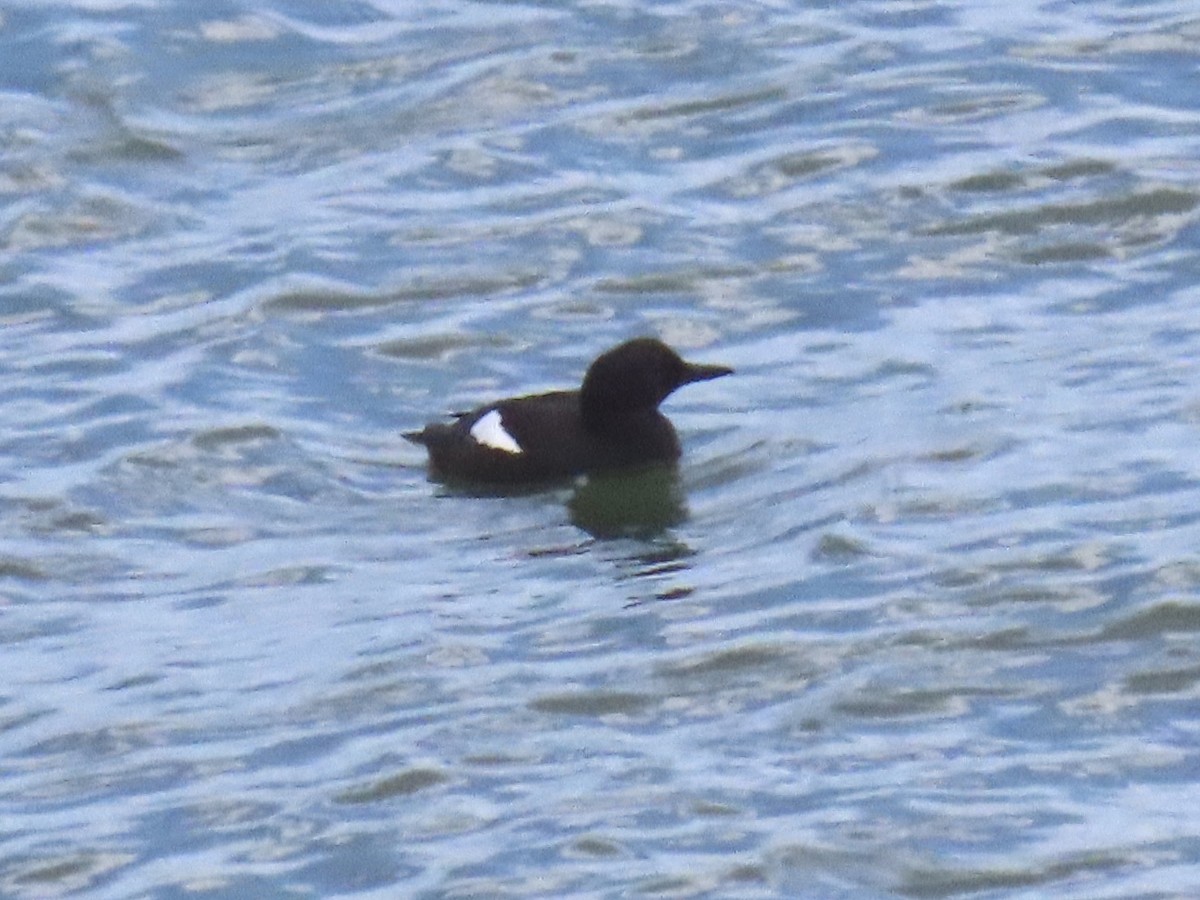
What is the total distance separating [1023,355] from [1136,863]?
4.80 meters

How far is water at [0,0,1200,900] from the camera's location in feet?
26.6

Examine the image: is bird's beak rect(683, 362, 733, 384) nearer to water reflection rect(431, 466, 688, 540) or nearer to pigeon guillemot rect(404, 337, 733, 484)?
pigeon guillemot rect(404, 337, 733, 484)

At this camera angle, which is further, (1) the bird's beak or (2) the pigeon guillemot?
(1) the bird's beak

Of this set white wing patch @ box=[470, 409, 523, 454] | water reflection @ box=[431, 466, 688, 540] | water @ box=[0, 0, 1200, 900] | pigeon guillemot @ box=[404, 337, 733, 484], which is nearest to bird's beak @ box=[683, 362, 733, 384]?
pigeon guillemot @ box=[404, 337, 733, 484]

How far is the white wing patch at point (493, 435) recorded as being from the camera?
37.9 ft

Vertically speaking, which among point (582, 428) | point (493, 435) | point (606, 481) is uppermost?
point (493, 435)

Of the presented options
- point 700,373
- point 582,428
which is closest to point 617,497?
point 582,428

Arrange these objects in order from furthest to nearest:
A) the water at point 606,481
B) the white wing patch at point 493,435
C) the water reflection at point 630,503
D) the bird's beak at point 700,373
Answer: the bird's beak at point 700,373, the white wing patch at point 493,435, the water reflection at point 630,503, the water at point 606,481

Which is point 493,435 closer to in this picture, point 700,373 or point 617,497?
point 617,497

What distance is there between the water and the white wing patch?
0.23m

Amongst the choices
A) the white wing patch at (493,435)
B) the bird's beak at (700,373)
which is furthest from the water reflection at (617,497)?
the bird's beak at (700,373)

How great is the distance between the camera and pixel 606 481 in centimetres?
1189

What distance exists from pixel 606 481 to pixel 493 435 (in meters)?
0.53

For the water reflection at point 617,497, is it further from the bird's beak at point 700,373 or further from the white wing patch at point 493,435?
the bird's beak at point 700,373
